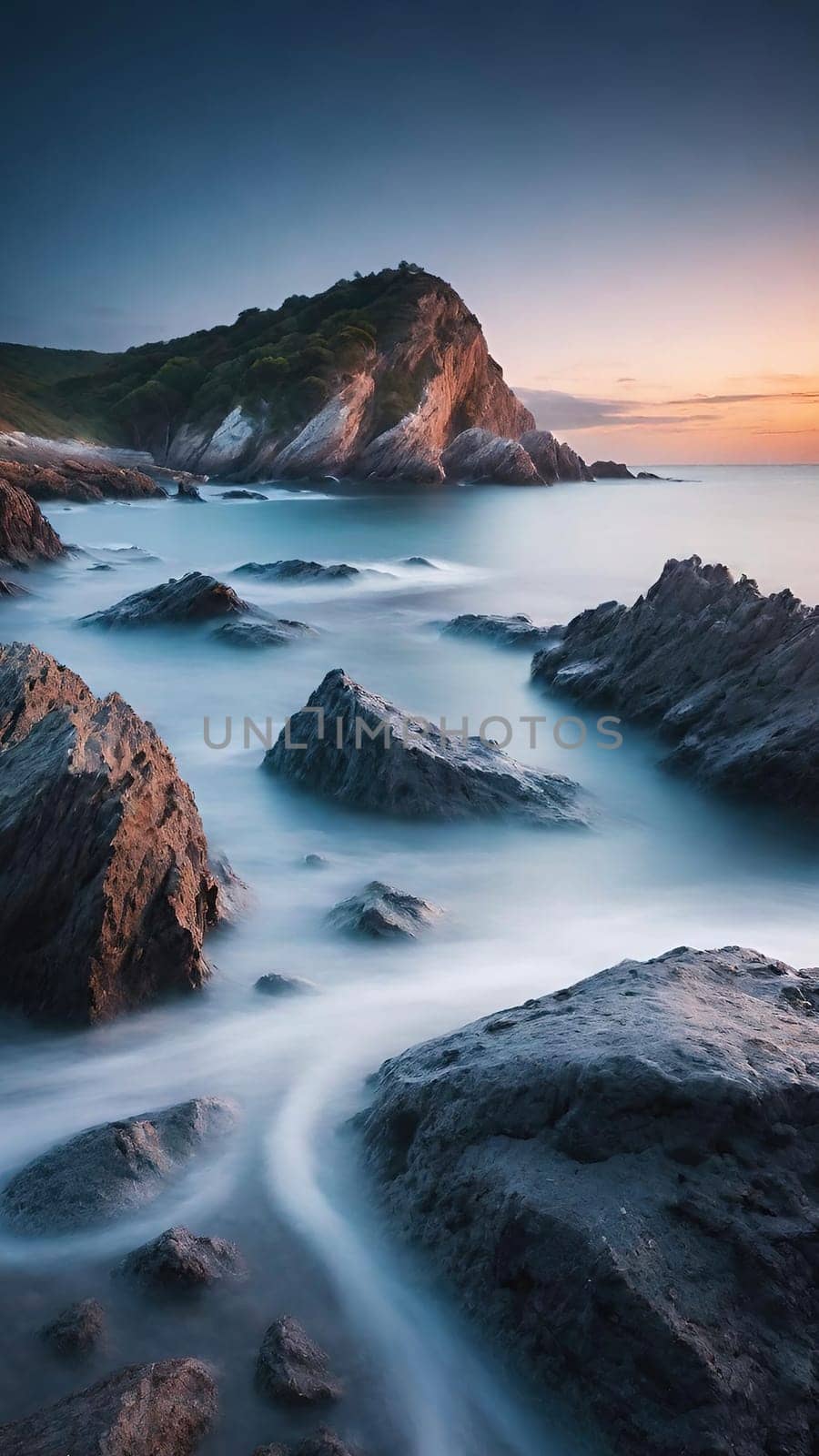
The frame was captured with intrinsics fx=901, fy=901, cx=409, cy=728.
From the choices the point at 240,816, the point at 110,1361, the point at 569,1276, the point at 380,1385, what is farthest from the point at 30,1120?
the point at 240,816

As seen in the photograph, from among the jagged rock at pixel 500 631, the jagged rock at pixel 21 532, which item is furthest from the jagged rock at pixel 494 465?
the jagged rock at pixel 500 631

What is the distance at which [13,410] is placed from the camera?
56.4 metres

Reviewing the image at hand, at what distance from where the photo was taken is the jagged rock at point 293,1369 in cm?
205

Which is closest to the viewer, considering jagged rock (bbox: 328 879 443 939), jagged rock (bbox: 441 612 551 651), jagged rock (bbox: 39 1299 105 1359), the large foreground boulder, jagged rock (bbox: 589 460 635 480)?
jagged rock (bbox: 39 1299 105 1359)

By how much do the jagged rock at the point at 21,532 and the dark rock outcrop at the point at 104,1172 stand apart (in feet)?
53.6

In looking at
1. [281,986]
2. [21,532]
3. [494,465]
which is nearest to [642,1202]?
[281,986]

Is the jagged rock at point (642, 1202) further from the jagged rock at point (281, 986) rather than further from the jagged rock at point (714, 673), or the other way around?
the jagged rock at point (714, 673)

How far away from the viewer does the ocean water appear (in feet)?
7.04

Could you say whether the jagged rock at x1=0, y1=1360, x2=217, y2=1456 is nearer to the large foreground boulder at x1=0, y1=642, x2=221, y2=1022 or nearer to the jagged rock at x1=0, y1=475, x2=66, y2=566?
the large foreground boulder at x1=0, y1=642, x2=221, y2=1022

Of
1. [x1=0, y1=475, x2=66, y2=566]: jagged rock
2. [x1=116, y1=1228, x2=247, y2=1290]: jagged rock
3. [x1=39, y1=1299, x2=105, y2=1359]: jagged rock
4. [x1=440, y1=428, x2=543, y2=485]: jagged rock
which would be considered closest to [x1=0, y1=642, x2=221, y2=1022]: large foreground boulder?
[x1=116, y1=1228, x2=247, y2=1290]: jagged rock

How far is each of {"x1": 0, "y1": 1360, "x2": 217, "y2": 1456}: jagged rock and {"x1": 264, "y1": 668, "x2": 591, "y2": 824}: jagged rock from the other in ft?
15.8

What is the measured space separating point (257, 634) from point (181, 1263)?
10750 millimetres

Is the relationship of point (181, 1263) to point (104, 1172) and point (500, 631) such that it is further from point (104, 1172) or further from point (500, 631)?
point (500, 631)

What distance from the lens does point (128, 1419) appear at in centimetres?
186
